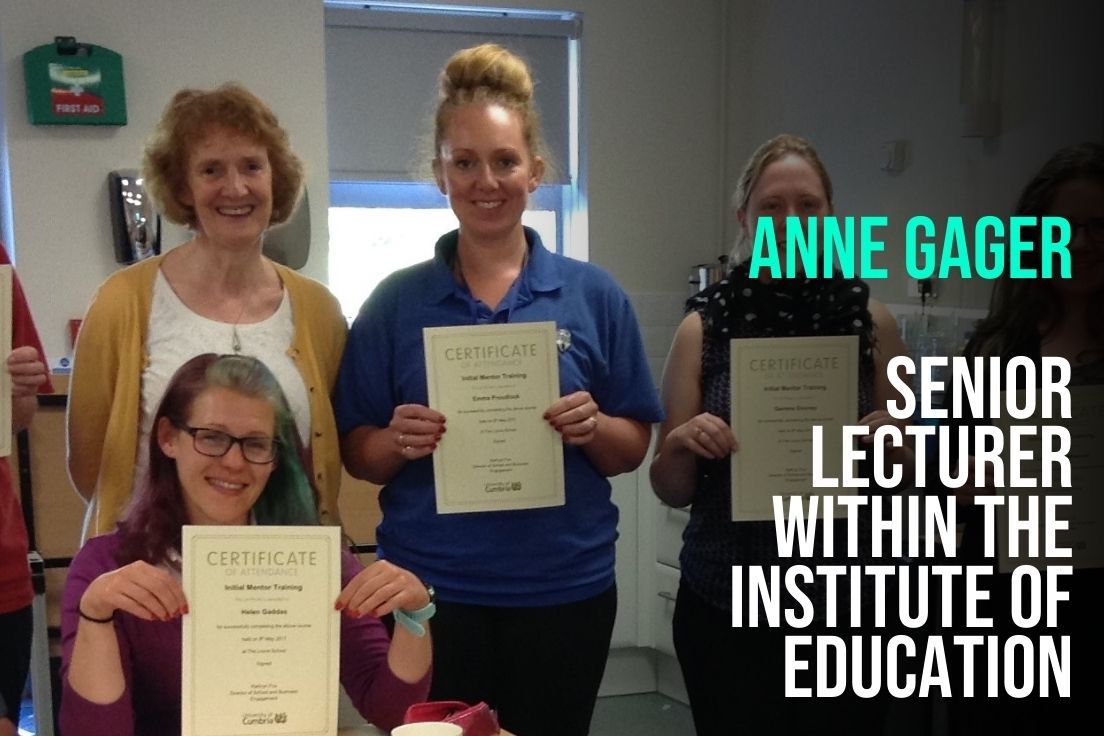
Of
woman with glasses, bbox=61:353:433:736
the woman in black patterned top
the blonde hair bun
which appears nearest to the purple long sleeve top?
woman with glasses, bbox=61:353:433:736

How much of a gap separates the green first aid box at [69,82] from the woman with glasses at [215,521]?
2.19 m

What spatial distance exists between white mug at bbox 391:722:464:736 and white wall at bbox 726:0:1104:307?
2394 mm

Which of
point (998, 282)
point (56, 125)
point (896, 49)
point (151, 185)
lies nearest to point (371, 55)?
point (56, 125)

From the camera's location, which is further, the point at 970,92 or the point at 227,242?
the point at 970,92

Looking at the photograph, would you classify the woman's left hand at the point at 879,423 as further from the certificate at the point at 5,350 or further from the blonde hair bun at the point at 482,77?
the certificate at the point at 5,350

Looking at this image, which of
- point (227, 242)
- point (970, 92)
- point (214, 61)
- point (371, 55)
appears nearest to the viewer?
point (227, 242)

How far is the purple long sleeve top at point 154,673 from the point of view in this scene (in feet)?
4.62

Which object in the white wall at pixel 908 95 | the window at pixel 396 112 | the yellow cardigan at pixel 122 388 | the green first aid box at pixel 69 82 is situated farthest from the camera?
the window at pixel 396 112

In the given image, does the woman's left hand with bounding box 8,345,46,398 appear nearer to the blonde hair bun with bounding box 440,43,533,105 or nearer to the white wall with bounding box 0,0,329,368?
the blonde hair bun with bounding box 440,43,533,105

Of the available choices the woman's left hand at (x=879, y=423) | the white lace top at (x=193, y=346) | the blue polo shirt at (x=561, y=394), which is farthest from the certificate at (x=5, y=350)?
the woman's left hand at (x=879, y=423)

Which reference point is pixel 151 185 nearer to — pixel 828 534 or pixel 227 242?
pixel 227 242

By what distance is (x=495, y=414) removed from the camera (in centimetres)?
176

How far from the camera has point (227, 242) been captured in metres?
1.76

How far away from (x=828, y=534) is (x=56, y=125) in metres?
2.69
